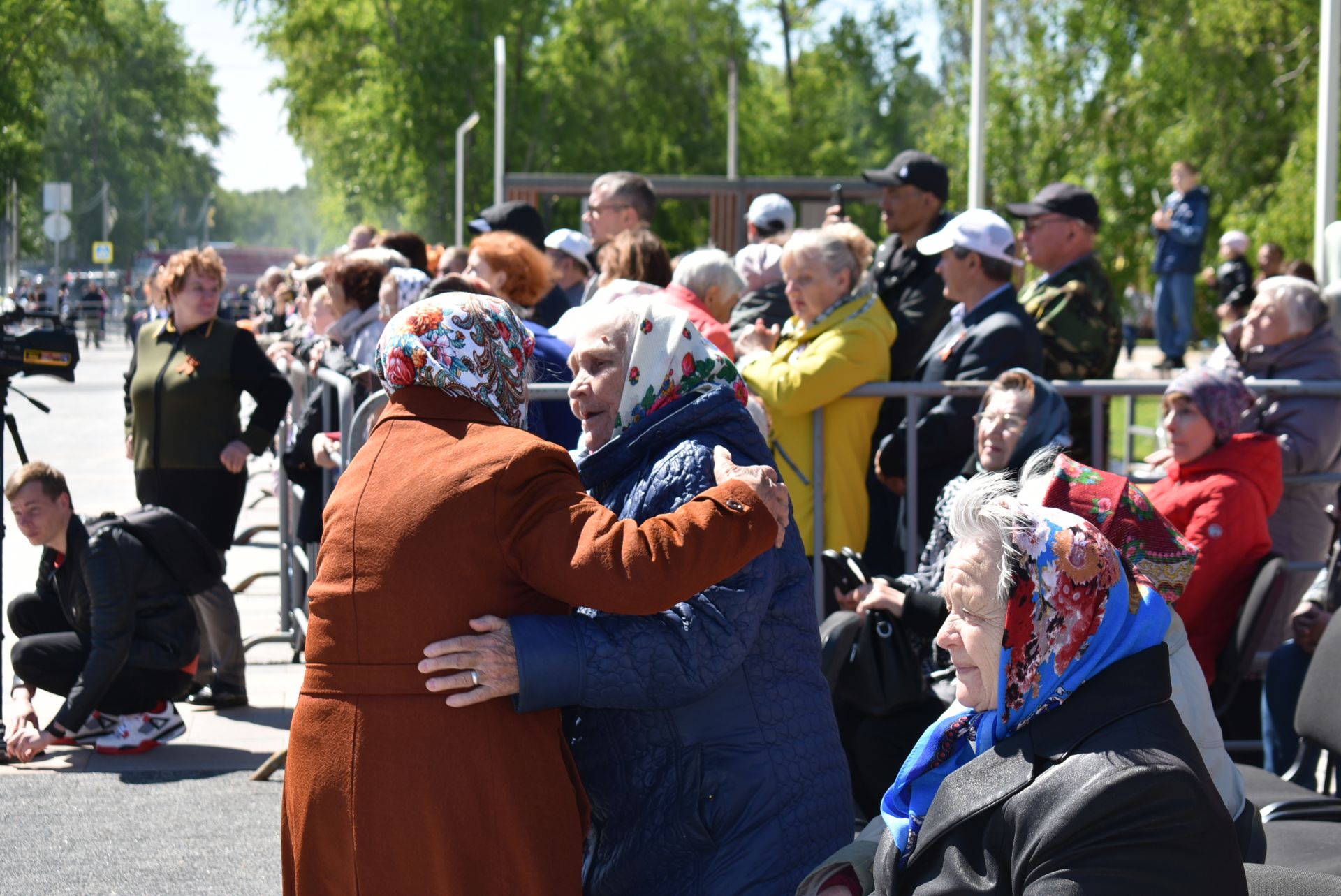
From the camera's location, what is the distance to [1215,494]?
4957mm

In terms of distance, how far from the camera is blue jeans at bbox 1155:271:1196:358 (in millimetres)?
15570

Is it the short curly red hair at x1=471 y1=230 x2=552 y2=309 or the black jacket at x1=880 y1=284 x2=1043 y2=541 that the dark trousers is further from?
the black jacket at x1=880 y1=284 x2=1043 y2=541

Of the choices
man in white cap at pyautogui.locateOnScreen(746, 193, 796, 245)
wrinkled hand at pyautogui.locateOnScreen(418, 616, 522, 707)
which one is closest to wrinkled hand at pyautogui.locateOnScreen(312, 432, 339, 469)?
wrinkled hand at pyautogui.locateOnScreen(418, 616, 522, 707)

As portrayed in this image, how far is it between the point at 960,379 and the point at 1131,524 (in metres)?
1.81

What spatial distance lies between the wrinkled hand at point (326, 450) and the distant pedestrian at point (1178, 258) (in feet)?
36.4

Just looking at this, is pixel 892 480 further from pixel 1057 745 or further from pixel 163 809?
pixel 1057 745

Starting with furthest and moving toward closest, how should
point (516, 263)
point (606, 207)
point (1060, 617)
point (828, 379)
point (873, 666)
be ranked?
1. point (606, 207)
2. point (516, 263)
3. point (828, 379)
4. point (873, 666)
5. point (1060, 617)

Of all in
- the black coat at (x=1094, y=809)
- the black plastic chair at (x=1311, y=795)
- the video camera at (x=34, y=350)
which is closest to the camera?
the black coat at (x=1094, y=809)

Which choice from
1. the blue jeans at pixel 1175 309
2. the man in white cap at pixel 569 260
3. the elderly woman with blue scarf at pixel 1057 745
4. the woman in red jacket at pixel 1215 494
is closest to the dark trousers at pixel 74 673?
the man in white cap at pixel 569 260

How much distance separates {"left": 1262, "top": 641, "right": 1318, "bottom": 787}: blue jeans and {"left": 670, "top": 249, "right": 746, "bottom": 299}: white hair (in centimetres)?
243

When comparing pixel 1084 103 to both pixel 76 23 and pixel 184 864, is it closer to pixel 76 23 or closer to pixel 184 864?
pixel 184 864

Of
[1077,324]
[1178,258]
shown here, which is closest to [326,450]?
[1077,324]

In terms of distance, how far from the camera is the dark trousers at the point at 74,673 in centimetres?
572

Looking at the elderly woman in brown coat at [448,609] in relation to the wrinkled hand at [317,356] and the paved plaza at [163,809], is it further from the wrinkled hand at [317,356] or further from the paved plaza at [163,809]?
the wrinkled hand at [317,356]
